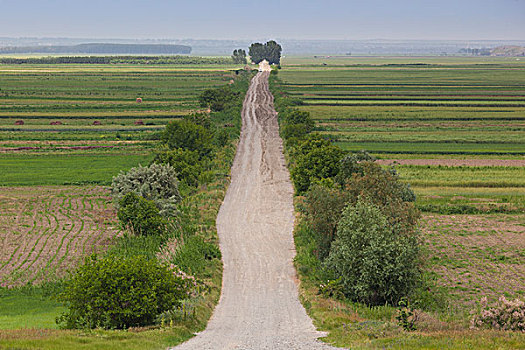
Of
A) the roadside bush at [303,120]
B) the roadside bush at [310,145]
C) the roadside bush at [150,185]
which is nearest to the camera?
the roadside bush at [150,185]

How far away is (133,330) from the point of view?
23812 millimetres

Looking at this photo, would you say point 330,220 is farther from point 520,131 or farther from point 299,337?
point 520,131

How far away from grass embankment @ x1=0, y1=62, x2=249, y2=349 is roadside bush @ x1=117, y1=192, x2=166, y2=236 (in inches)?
45.5

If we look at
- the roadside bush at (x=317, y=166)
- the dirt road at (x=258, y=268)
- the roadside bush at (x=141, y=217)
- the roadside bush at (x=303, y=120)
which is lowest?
the dirt road at (x=258, y=268)

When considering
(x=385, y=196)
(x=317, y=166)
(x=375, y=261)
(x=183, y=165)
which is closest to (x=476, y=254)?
(x=385, y=196)

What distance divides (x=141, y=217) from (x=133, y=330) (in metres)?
17.6

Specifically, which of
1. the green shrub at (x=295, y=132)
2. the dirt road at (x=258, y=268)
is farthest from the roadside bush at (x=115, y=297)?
the green shrub at (x=295, y=132)

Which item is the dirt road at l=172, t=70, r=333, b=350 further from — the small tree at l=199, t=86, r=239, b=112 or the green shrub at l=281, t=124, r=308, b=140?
the small tree at l=199, t=86, r=239, b=112

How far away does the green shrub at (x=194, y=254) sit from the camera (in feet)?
114

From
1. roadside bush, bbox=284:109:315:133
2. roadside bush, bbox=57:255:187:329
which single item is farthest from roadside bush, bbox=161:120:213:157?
roadside bush, bbox=57:255:187:329

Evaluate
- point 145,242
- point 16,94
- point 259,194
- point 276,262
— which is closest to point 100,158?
point 259,194

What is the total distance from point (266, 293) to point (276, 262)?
5.76m

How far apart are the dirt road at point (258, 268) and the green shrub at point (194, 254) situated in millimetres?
1143

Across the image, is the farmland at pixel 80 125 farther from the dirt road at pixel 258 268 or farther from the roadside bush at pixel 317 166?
the roadside bush at pixel 317 166
